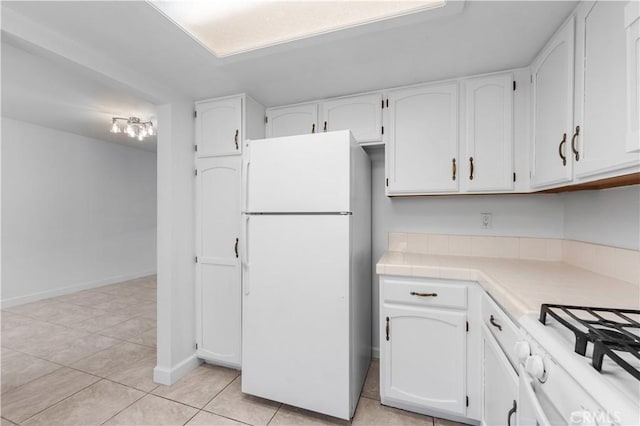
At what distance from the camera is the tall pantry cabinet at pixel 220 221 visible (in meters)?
2.16

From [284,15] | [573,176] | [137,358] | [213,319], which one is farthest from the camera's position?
[137,358]

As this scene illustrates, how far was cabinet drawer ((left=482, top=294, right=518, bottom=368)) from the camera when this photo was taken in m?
1.09

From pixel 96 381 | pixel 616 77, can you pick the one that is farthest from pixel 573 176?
pixel 96 381

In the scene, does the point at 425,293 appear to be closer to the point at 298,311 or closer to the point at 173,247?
the point at 298,311

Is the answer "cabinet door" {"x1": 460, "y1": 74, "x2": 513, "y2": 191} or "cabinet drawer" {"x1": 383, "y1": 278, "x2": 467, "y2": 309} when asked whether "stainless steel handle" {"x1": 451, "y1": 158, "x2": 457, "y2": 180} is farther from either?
"cabinet drawer" {"x1": 383, "y1": 278, "x2": 467, "y2": 309}

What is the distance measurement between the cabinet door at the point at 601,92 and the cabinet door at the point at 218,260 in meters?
2.03

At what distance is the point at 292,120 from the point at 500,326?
1999 mm

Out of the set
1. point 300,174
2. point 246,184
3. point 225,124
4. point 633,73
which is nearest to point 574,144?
point 633,73

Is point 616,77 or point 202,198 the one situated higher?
point 616,77

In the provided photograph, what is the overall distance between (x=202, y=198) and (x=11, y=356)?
2.23m

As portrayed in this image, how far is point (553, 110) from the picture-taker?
1.48m

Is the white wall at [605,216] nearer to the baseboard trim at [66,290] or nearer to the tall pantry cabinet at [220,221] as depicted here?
→ the tall pantry cabinet at [220,221]

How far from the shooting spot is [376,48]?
1584 mm

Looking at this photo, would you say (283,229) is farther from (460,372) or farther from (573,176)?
(573,176)
